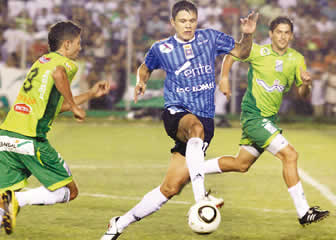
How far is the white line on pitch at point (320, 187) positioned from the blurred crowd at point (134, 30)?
307 inches

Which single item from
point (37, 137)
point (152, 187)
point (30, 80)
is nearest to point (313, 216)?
point (37, 137)

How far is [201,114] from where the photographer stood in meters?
6.97

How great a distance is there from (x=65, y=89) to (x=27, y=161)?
784mm

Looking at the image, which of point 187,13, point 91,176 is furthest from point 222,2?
point 187,13

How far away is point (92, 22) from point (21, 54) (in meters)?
2.49

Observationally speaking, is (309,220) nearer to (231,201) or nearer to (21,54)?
(231,201)

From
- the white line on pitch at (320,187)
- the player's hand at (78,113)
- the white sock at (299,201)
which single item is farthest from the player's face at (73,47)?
the white line on pitch at (320,187)

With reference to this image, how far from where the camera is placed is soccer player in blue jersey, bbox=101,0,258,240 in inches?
261

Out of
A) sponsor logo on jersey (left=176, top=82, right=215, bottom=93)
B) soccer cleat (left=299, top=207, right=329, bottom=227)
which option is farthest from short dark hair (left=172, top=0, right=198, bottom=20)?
Result: soccer cleat (left=299, top=207, right=329, bottom=227)

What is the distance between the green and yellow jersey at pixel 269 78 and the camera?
8.27m

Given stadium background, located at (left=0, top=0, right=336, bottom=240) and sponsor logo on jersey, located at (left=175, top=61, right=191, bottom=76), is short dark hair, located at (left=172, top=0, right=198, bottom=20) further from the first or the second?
stadium background, located at (left=0, top=0, right=336, bottom=240)

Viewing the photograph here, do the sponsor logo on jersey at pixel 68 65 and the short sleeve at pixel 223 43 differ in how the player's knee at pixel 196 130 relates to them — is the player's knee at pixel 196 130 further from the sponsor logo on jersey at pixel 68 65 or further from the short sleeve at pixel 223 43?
the sponsor logo on jersey at pixel 68 65

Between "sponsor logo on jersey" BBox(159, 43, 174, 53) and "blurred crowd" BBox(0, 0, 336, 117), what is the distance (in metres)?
11.6

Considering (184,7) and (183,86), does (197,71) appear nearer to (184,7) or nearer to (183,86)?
(183,86)
